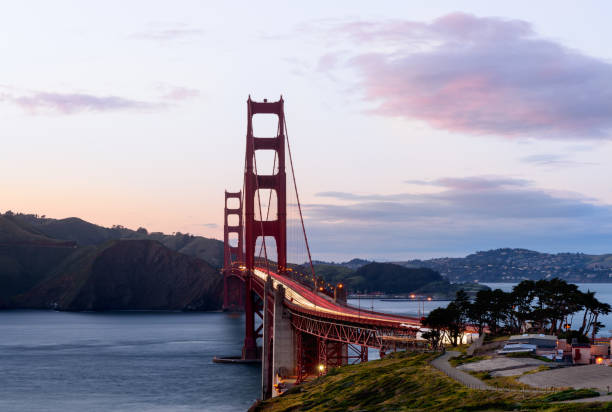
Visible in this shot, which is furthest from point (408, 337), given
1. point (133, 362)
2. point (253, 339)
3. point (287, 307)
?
point (133, 362)

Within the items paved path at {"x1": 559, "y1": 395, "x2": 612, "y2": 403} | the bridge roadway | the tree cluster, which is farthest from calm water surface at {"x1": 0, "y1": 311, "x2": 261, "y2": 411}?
paved path at {"x1": 559, "y1": 395, "x2": 612, "y2": 403}

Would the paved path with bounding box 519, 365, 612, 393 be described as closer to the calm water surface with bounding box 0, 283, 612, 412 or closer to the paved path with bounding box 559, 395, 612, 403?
the paved path with bounding box 559, 395, 612, 403

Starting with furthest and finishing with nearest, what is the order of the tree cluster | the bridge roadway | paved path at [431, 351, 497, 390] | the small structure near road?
the tree cluster → the bridge roadway → the small structure near road → paved path at [431, 351, 497, 390]

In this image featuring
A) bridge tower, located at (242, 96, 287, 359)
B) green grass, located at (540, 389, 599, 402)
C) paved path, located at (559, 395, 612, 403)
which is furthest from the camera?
bridge tower, located at (242, 96, 287, 359)

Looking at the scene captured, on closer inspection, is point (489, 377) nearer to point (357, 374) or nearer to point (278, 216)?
point (357, 374)

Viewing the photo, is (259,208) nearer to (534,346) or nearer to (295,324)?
(295,324)

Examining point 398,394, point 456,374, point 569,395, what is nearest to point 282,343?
point 398,394

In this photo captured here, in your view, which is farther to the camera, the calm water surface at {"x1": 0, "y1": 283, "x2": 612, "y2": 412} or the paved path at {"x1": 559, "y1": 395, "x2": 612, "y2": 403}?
the calm water surface at {"x1": 0, "y1": 283, "x2": 612, "y2": 412}
